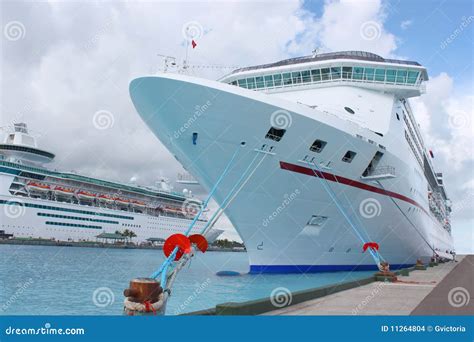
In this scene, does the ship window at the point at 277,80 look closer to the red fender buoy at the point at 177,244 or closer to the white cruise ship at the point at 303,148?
the white cruise ship at the point at 303,148

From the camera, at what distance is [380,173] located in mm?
17172

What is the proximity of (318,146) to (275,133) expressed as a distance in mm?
1877

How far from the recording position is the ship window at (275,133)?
14.1 m

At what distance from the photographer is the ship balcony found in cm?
1653

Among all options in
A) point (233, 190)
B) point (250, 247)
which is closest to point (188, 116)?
point (233, 190)

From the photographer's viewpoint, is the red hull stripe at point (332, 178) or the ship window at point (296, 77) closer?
the red hull stripe at point (332, 178)

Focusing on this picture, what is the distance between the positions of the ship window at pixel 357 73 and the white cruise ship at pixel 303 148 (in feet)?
0.18

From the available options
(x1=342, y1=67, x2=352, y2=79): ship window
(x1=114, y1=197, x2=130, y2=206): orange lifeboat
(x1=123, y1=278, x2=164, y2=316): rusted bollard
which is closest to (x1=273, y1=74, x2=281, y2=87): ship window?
(x1=342, y1=67, x2=352, y2=79): ship window

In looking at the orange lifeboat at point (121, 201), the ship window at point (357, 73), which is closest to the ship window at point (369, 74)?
the ship window at point (357, 73)

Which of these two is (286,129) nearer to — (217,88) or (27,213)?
(217,88)

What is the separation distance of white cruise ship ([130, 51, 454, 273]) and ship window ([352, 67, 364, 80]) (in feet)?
0.18

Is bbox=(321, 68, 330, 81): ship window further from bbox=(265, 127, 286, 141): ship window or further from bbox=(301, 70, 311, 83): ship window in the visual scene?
bbox=(265, 127, 286, 141): ship window

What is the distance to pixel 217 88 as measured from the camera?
12.8 m

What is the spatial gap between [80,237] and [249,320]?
186ft
